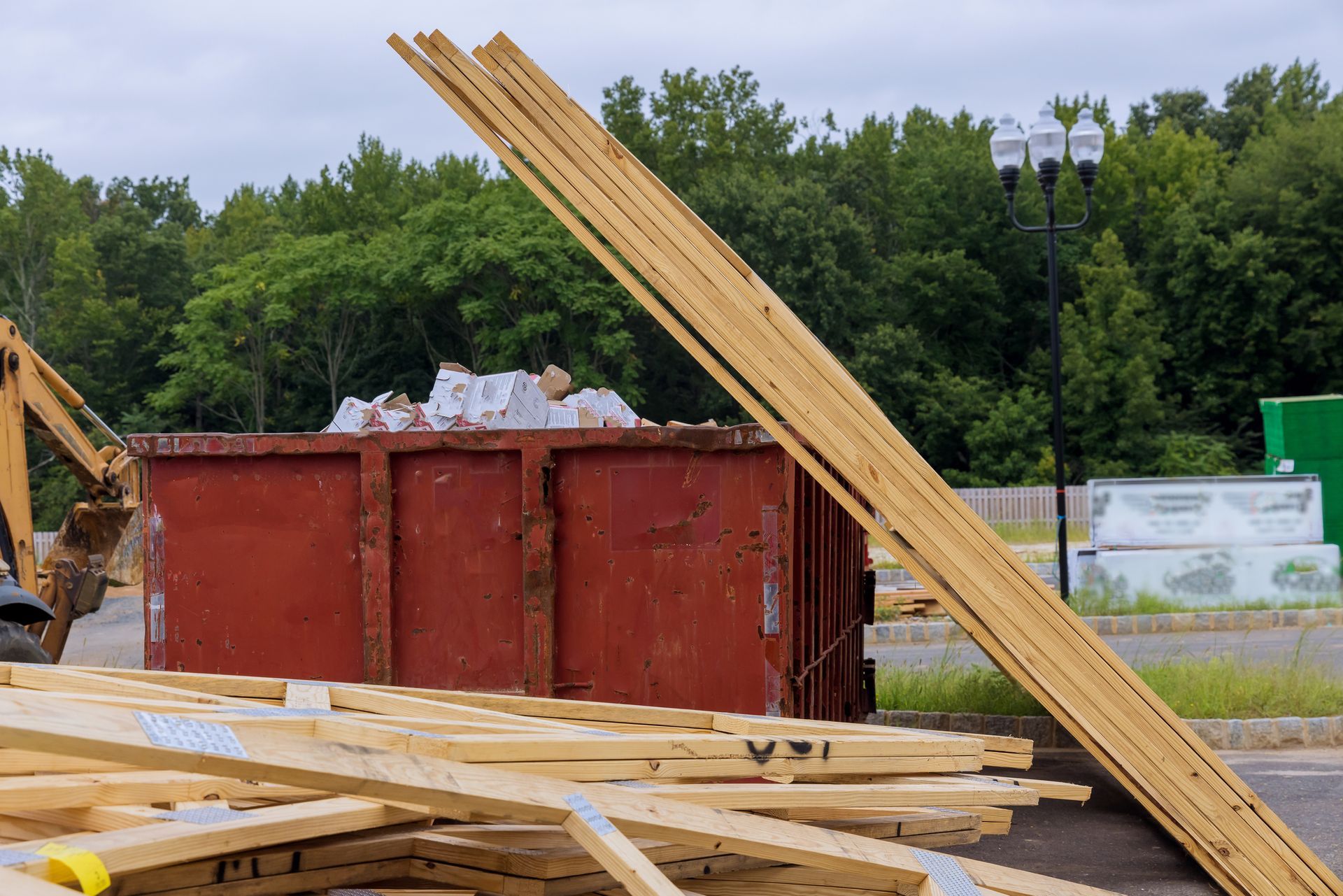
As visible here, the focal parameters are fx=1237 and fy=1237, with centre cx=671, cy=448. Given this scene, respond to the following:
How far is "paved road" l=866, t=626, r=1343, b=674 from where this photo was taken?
1243cm

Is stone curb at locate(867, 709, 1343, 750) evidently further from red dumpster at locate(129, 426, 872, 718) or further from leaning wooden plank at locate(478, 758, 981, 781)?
leaning wooden plank at locate(478, 758, 981, 781)

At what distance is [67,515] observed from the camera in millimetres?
10344

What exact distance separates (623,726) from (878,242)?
4710 cm

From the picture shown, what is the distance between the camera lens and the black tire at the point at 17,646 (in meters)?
6.81

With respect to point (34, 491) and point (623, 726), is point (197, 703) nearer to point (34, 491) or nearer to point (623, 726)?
point (623, 726)

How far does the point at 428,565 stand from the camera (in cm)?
606

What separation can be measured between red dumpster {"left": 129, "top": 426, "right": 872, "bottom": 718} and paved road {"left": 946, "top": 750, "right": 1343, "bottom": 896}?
1366 millimetres

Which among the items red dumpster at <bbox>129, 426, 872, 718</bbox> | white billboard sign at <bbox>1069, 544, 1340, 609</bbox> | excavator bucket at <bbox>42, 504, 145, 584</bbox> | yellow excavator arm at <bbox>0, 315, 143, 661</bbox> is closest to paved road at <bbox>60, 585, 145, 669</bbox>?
excavator bucket at <bbox>42, 504, 145, 584</bbox>

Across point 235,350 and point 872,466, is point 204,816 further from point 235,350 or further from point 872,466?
point 235,350

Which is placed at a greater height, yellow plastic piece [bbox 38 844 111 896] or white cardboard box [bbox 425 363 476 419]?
white cardboard box [bbox 425 363 476 419]

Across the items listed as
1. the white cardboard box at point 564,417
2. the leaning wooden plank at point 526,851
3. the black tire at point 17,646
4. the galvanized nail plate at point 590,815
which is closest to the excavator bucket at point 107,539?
the black tire at point 17,646

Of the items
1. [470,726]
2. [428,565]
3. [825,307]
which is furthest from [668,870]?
[825,307]

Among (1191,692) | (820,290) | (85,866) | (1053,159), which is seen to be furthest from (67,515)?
(820,290)

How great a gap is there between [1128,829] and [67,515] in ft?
27.9
